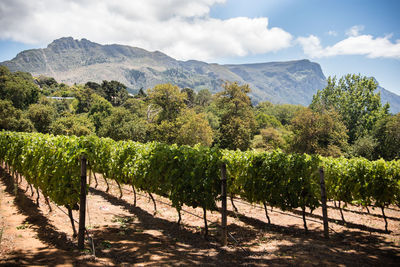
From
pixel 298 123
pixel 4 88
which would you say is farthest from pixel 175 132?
pixel 4 88

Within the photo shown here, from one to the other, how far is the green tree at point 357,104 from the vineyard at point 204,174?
31.1 metres

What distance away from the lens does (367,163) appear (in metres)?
9.66

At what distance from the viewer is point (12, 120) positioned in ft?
115

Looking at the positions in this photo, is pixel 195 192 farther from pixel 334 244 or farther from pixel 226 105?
pixel 226 105

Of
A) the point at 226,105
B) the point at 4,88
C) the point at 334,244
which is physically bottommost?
the point at 334,244

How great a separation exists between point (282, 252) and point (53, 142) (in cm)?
733

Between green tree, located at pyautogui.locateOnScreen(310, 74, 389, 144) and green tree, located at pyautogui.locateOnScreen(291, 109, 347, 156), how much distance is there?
555 centimetres

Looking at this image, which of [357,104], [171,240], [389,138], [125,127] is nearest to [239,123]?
[125,127]

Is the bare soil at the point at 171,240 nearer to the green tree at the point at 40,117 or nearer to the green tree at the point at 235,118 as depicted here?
the green tree at the point at 235,118

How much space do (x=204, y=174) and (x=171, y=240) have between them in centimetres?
206

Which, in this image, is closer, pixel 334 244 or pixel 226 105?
pixel 334 244

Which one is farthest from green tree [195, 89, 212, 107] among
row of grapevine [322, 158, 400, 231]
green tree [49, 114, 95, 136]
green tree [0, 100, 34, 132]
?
row of grapevine [322, 158, 400, 231]

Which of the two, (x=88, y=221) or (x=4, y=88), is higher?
(x=4, y=88)

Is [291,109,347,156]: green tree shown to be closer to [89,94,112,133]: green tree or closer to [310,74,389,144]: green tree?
[310,74,389,144]: green tree
